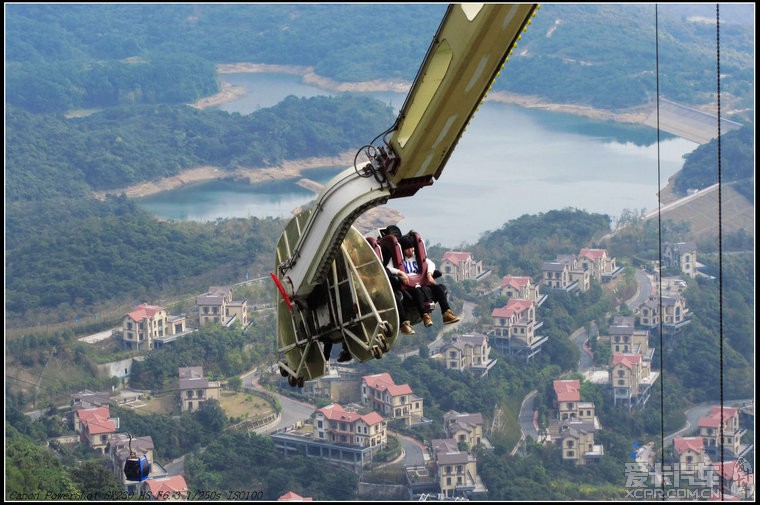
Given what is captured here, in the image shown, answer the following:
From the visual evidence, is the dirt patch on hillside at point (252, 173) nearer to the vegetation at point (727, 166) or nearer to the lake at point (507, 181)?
the lake at point (507, 181)

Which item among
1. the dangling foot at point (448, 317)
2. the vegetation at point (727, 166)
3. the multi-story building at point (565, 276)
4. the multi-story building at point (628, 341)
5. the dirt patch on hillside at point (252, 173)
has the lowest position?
the dangling foot at point (448, 317)

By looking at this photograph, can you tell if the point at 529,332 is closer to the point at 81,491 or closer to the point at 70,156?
the point at 81,491

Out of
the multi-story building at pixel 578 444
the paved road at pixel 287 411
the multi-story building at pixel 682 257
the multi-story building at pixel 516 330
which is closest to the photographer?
the paved road at pixel 287 411

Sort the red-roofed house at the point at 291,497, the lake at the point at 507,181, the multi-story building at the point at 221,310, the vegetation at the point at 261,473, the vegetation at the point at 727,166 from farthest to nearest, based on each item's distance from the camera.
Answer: the vegetation at the point at 727,166 → the lake at the point at 507,181 → the multi-story building at the point at 221,310 → the vegetation at the point at 261,473 → the red-roofed house at the point at 291,497

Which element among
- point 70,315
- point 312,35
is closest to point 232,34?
point 312,35

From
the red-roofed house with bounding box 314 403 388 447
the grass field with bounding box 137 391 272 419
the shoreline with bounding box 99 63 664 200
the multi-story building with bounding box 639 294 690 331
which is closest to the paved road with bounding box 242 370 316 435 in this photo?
the grass field with bounding box 137 391 272 419

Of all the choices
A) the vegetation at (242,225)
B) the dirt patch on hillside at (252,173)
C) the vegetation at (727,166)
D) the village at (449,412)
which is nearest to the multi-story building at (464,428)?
the village at (449,412)

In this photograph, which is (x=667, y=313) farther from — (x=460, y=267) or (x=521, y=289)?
(x=460, y=267)

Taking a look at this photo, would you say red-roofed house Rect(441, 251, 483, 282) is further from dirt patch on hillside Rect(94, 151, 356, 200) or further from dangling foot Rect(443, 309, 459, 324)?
dangling foot Rect(443, 309, 459, 324)
